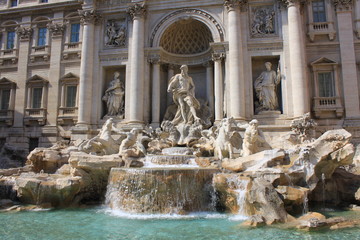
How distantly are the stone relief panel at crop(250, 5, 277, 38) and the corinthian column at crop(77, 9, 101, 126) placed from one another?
10194 mm

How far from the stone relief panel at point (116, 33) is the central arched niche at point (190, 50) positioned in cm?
263

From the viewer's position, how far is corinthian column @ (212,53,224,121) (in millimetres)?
18237

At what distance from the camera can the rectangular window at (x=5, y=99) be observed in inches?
895

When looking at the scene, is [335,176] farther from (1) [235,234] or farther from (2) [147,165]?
(2) [147,165]

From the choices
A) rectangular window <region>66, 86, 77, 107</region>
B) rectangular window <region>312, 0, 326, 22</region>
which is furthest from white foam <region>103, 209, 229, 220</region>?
rectangular window <region>312, 0, 326, 22</region>

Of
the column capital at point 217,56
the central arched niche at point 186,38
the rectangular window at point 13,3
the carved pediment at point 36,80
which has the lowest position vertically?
the carved pediment at point 36,80

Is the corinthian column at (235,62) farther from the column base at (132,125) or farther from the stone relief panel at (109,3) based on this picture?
the stone relief panel at (109,3)

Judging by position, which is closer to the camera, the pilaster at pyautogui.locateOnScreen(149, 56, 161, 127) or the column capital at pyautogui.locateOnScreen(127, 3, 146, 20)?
the pilaster at pyautogui.locateOnScreen(149, 56, 161, 127)

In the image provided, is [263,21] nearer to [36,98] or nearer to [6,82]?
[36,98]

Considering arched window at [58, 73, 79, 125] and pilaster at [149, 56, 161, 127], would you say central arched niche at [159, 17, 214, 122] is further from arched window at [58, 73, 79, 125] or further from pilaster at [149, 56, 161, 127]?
arched window at [58, 73, 79, 125]

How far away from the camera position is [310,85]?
60.8 feet

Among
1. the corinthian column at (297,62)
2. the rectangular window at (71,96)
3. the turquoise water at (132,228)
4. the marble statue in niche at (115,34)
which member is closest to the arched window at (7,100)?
the rectangular window at (71,96)

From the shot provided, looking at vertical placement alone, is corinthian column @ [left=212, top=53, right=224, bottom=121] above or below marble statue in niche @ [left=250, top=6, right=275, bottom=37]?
below

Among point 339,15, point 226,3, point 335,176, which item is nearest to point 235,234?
point 335,176
